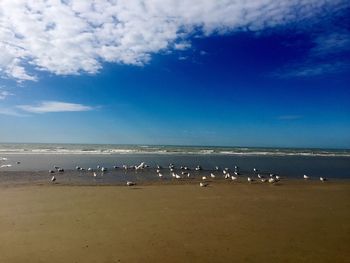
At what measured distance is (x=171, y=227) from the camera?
31.2 ft

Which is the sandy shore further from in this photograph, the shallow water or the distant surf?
the distant surf

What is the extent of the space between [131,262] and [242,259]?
2338mm

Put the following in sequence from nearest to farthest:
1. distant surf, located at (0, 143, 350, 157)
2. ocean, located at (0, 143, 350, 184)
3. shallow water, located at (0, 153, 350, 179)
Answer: shallow water, located at (0, 153, 350, 179)
ocean, located at (0, 143, 350, 184)
distant surf, located at (0, 143, 350, 157)

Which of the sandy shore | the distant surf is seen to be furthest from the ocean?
the sandy shore

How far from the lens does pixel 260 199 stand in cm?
1432

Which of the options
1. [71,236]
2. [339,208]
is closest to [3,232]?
[71,236]

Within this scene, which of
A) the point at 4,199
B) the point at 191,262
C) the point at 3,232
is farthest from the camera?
the point at 4,199

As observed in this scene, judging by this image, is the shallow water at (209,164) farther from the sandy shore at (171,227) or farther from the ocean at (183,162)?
the sandy shore at (171,227)

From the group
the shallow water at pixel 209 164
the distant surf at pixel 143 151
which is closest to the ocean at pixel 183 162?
the shallow water at pixel 209 164

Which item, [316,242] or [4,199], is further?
[4,199]

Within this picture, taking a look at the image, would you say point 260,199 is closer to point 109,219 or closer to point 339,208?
point 339,208

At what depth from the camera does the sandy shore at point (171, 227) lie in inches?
294

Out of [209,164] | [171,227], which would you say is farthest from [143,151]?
[171,227]

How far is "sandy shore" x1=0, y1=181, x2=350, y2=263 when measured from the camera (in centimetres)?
746
